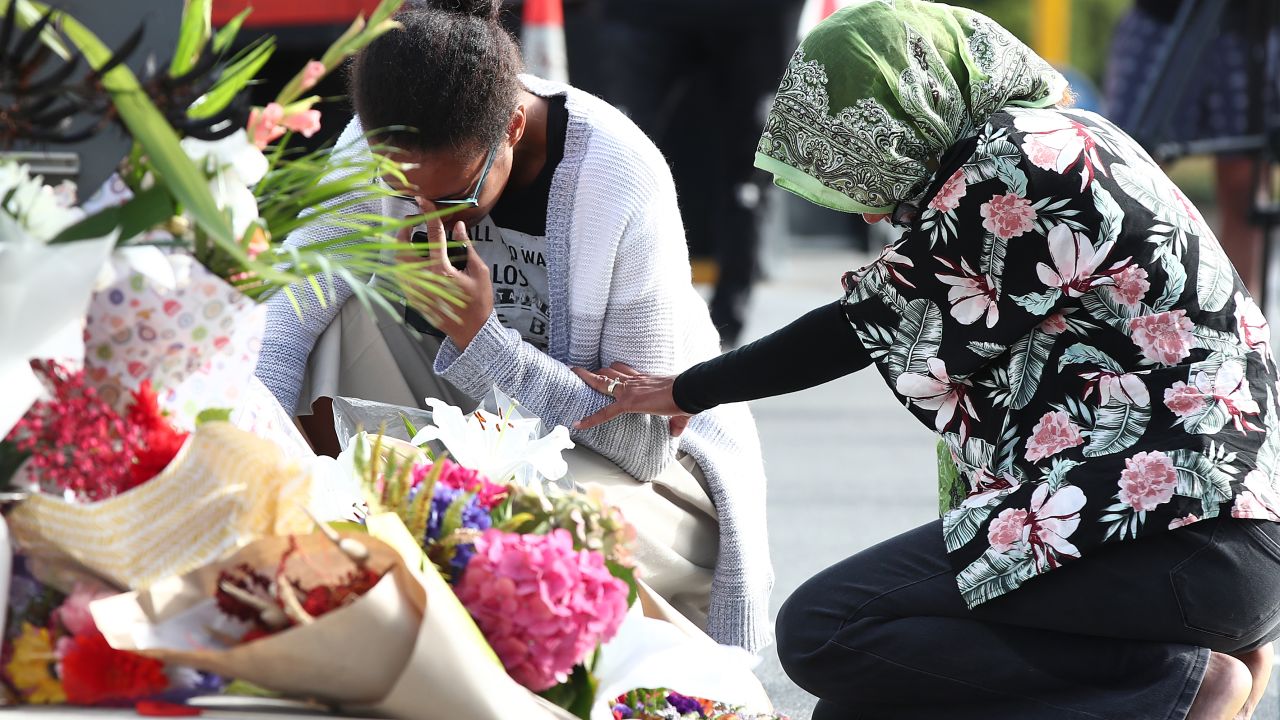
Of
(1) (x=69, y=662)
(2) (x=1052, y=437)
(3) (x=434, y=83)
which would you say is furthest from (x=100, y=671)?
(2) (x=1052, y=437)

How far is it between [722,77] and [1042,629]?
4.35 meters

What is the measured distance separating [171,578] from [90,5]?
1.63 meters

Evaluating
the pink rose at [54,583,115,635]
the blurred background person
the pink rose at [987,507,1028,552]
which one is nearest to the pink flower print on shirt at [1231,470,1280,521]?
the pink rose at [987,507,1028,552]

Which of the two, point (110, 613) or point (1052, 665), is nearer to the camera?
point (110, 613)

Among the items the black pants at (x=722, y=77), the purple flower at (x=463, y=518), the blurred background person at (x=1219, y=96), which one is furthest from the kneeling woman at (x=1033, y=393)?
the blurred background person at (x=1219, y=96)

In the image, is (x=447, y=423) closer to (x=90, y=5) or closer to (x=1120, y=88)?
(x=90, y=5)

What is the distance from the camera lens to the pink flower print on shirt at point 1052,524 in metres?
2.04

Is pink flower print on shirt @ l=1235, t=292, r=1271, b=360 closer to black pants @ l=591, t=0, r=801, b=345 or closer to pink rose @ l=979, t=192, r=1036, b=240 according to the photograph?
pink rose @ l=979, t=192, r=1036, b=240

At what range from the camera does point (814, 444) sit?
562 centimetres

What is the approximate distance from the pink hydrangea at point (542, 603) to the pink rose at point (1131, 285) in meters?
0.91

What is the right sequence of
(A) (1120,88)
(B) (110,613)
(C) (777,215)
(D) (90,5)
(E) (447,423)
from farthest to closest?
(C) (777,215), (A) (1120,88), (D) (90,5), (E) (447,423), (B) (110,613)

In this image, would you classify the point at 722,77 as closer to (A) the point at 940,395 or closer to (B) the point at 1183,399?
(A) the point at 940,395

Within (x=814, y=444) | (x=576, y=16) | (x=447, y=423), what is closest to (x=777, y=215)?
(x=576, y=16)

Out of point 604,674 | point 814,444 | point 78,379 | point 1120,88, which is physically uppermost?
point 78,379
